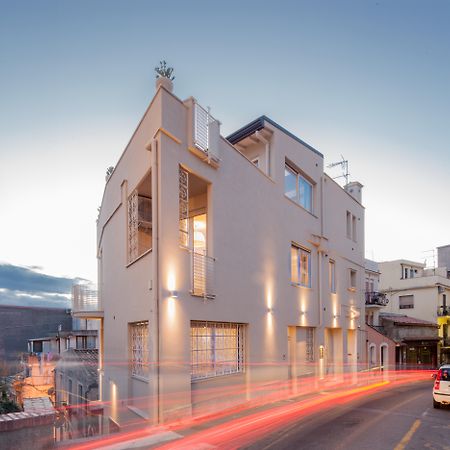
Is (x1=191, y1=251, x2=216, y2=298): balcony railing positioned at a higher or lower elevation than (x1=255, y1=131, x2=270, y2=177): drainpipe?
lower

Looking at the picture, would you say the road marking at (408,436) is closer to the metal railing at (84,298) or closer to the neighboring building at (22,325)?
the metal railing at (84,298)

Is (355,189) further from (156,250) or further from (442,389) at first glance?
(156,250)

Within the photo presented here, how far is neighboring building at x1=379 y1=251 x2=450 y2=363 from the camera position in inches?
1544

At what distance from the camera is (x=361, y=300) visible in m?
27.0

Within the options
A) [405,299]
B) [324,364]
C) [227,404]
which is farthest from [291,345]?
[405,299]

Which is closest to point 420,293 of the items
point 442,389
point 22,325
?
point 442,389

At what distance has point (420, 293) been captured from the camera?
40.3 metres

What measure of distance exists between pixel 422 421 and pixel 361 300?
1578 cm

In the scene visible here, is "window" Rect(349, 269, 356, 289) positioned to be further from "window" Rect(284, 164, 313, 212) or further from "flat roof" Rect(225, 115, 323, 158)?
"flat roof" Rect(225, 115, 323, 158)

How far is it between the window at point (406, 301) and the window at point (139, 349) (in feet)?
111

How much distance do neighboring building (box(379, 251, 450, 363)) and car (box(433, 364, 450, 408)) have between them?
27767 millimetres

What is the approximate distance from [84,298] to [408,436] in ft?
43.9

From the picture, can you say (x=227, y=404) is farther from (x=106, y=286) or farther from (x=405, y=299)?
(x=405, y=299)

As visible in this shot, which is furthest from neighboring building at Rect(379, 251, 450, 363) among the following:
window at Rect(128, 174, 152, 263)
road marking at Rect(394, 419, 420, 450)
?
window at Rect(128, 174, 152, 263)
